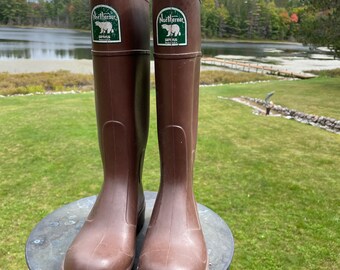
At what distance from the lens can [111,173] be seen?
1.18 metres

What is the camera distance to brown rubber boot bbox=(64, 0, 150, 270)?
103cm

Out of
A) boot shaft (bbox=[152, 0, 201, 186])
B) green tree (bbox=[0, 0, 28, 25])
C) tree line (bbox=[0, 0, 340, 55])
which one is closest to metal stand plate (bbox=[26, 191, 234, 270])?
boot shaft (bbox=[152, 0, 201, 186])

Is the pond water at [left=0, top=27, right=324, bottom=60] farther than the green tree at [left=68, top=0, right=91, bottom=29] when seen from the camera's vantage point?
No

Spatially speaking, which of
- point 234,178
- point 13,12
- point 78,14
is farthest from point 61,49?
point 13,12

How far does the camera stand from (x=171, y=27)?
1037 millimetres

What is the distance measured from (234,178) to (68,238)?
7.05 feet

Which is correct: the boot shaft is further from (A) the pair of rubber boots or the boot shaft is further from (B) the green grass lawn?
(B) the green grass lawn

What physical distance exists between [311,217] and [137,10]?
2.00 meters

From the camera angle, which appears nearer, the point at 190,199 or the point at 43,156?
the point at 190,199

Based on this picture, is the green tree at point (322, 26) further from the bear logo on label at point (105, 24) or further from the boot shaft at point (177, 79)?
the bear logo on label at point (105, 24)

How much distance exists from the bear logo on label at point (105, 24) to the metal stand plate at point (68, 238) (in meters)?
0.66

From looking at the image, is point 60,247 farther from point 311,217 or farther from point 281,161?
point 281,161

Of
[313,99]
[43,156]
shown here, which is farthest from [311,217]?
[313,99]

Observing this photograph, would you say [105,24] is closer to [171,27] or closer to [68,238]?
[171,27]
